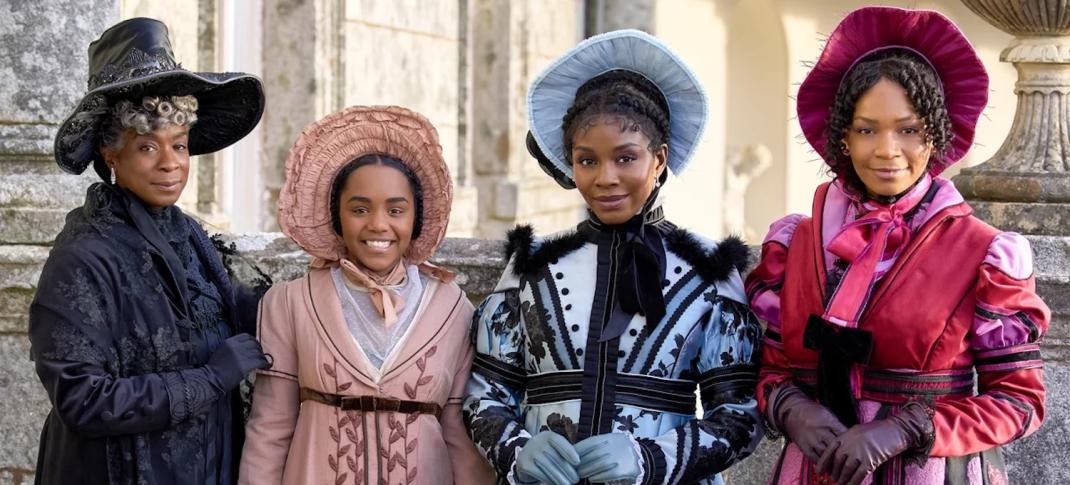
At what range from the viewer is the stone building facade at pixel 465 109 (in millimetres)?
3893

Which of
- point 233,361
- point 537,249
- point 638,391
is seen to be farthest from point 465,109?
point 638,391

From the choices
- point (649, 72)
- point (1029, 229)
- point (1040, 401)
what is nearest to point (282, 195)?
point (649, 72)

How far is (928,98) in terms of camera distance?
279 centimetres

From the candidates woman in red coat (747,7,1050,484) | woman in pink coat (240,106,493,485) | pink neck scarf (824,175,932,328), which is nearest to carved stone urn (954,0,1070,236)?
woman in red coat (747,7,1050,484)

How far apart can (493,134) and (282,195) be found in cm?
665

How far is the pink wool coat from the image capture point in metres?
3.05

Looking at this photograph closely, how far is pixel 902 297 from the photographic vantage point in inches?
108

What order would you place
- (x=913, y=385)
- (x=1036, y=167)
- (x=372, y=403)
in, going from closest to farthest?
(x=913, y=385)
(x=372, y=403)
(x=1036, y=167)

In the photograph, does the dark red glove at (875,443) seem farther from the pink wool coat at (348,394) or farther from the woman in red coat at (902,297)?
the pink wool coat at (348,394)

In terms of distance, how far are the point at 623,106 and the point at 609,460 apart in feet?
2.35

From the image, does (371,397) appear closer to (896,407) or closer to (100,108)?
(100,108)

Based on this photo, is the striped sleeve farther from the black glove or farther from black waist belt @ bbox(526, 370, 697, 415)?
the black glove

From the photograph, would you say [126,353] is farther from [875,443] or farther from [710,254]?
[875,443]

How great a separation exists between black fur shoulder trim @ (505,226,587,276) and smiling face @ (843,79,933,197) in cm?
62
